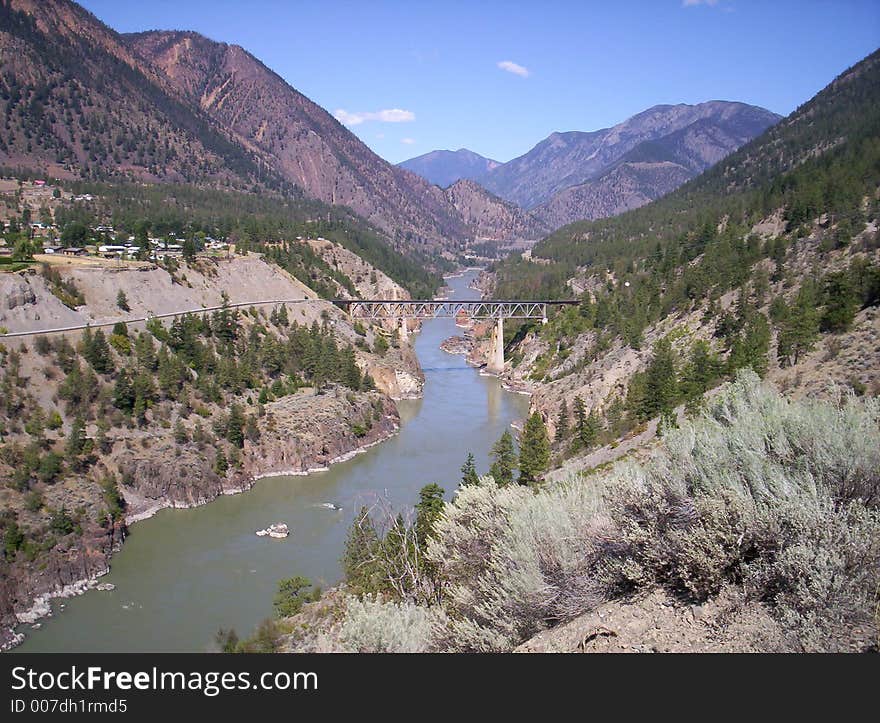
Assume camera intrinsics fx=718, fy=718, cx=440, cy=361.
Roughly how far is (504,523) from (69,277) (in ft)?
115

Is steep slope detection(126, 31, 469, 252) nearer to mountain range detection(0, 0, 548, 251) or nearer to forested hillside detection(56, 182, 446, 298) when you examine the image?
mountain range detection(0, 0, 548, 251)

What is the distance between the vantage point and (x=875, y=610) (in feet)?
22.1

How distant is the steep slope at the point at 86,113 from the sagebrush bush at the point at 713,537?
99.1 meters

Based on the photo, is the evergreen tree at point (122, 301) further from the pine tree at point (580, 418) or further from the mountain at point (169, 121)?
the mountain at point (169, 121)

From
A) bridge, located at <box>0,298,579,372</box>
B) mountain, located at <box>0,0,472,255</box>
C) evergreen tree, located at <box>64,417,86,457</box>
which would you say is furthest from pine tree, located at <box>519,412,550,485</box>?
mountain, located at <box>0,0,472,255</box>

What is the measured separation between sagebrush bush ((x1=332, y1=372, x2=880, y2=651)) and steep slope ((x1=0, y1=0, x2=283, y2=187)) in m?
99.1

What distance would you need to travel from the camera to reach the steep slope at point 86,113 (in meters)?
98.1

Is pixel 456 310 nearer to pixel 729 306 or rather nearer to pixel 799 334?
pixel 729 306

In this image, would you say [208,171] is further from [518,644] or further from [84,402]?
[518,644]

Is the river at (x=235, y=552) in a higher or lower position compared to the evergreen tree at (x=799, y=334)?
lower

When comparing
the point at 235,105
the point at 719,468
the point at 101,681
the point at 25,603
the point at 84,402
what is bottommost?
the point at 25,603

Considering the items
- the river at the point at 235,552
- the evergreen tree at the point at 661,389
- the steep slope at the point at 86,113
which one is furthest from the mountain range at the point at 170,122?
the evergreen tree at the point at 661,389

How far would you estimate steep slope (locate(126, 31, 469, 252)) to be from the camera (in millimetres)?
169875

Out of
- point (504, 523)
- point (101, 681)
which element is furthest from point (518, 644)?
point (101, 681)
